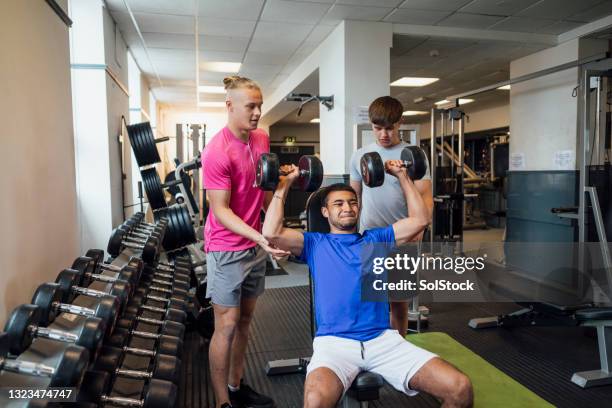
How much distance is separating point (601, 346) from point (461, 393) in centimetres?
136

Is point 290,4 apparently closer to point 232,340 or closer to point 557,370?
point 232,340

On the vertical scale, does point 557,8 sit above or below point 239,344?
above

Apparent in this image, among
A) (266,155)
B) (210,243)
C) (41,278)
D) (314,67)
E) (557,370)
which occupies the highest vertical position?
(314,67)

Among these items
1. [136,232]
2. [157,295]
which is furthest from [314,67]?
[157,295]

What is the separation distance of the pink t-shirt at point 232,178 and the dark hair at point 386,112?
469 mm

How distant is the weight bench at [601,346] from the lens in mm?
2004

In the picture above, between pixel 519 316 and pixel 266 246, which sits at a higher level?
pixel 266 246

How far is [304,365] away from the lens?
83.7 inches

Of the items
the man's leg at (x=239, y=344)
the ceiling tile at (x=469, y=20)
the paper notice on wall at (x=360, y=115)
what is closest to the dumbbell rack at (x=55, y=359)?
the man's leg at (x=239, y=344)

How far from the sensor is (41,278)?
1.94m

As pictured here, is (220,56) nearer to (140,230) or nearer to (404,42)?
(404,42)

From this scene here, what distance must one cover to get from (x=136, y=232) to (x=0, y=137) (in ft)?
4.24

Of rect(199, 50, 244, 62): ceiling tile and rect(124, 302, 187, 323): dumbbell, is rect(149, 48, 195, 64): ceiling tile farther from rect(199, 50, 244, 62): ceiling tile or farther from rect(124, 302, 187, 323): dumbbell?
rect(124, 302, 187, 323): dumbbell

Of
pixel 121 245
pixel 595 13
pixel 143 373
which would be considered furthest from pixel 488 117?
pixel 143 373
